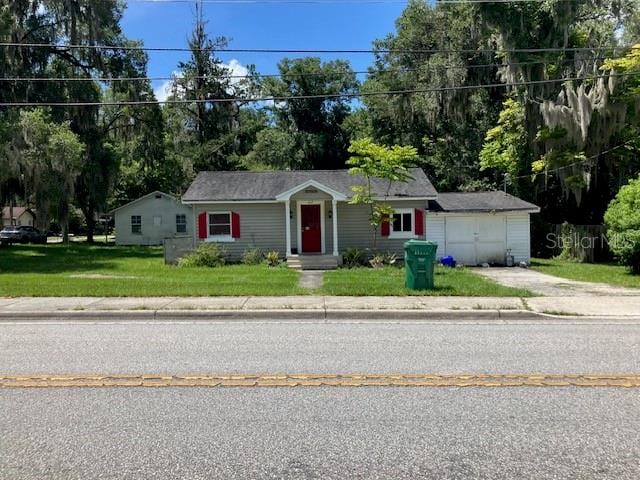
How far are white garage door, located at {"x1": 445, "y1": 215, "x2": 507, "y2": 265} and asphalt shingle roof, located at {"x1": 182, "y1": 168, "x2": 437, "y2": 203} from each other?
65.8 inches

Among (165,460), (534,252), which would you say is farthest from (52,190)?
(165,460)

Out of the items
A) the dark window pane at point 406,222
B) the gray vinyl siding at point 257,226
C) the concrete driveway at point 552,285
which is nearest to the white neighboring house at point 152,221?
the gray vinyl siding at point 257,226

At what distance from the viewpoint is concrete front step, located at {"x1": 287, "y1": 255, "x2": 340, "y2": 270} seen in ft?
64.6

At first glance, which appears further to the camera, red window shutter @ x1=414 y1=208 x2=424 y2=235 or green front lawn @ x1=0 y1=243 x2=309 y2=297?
red window shutter @ x1=414 y1=208 x2=424 y2=235

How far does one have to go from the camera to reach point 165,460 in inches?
145

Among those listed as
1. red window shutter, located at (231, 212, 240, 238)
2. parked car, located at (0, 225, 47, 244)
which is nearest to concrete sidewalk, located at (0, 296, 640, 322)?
red window shutter, located at (231, 212, 240, 238)

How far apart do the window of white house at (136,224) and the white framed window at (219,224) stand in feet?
65.6

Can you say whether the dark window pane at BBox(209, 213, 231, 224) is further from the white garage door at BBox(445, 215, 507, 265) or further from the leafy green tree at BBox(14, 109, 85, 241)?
the white garage door at BBox(445, 215, 507, 265)

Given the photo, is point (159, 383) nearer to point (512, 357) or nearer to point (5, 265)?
point (512, 357)

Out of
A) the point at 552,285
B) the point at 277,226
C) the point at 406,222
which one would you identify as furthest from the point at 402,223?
the point at 552,285

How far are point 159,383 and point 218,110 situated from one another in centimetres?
4072

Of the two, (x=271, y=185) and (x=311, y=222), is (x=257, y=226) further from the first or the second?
(x=311, y=222)

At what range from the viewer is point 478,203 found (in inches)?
858

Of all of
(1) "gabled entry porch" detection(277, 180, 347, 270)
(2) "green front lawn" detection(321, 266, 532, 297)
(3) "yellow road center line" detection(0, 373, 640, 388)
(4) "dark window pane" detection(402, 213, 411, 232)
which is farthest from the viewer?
(4) "dark window pane" detection(402, 213, 411, 232)
